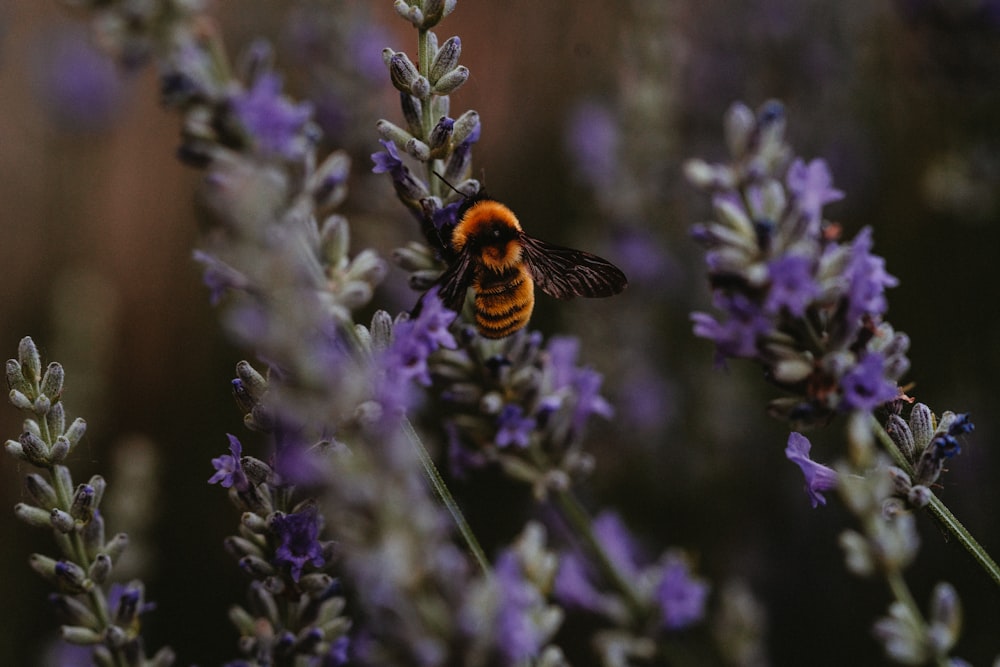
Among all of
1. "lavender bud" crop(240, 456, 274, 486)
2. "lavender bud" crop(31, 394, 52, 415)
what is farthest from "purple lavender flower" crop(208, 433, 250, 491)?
"lavender bud" crop(31, 394, 52, 415)

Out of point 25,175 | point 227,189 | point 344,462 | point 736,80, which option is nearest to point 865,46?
Result: point 736,80

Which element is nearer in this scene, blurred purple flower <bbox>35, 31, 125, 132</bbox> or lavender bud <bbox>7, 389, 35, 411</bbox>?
lavender bud <bbox>7, 389, 35, 411</bbox>

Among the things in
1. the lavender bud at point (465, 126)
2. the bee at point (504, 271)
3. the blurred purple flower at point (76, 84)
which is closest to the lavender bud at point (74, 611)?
the bee at point (504, 271)

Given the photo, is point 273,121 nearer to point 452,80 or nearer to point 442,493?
point 452,80

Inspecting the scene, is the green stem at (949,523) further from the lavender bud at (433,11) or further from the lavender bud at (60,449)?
the lavender bud at (60,449)

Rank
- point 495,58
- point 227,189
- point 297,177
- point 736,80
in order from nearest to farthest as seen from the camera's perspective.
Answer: point 227,189 < point 297,177 < point 736,80 < point 495,58

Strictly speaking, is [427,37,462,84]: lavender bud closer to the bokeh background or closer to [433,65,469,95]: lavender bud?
[433,65,469,95]: lavender bud

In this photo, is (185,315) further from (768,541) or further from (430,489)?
(430,489)
